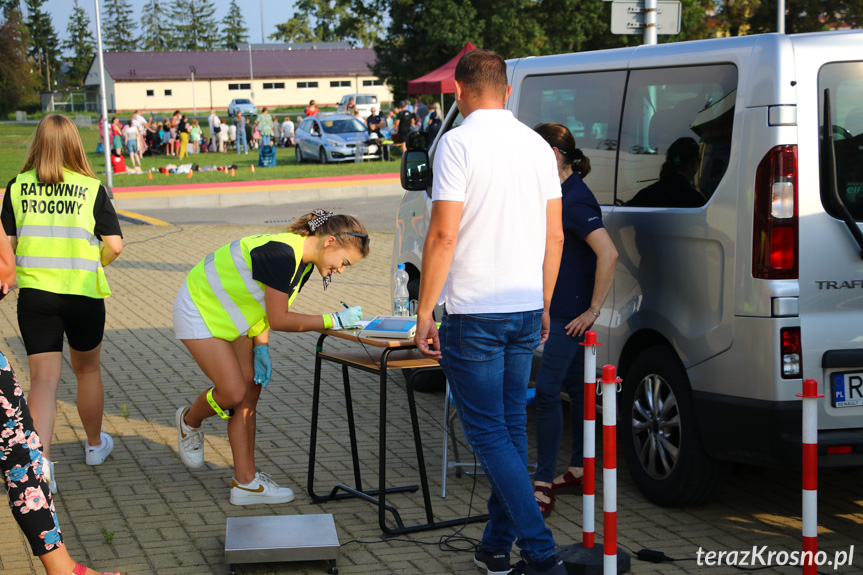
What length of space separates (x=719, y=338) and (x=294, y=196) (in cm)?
1881

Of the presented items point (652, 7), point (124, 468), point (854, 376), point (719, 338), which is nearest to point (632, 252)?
point (719, 338)

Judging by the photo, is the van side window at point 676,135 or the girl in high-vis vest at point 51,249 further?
the girl in high-vis vest at point 51,249

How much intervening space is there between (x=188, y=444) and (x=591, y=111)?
2765mm

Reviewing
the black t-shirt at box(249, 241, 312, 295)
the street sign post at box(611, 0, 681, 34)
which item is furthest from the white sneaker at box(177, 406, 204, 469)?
the street sign post at box(611, 0, 681, 34)

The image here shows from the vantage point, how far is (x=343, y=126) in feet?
108

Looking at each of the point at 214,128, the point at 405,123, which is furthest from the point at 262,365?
the point at 214,128

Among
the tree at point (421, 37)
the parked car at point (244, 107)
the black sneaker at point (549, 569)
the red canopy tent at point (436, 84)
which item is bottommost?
the black sneaker at point (549, 569)

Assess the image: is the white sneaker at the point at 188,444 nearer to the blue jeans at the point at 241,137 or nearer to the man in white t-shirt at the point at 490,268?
the man in white t-shirt at the point at 490,268

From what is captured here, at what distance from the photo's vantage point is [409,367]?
187 inches

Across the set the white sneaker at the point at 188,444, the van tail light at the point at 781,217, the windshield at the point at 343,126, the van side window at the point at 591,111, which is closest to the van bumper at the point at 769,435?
the van tail light at the point at 781,217

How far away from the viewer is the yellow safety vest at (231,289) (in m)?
4.77

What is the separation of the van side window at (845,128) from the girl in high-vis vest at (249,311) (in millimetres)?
2083

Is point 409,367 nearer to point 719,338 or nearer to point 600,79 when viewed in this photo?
point 719,338

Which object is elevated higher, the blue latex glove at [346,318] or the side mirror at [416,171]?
the side mirror at [416,171]
